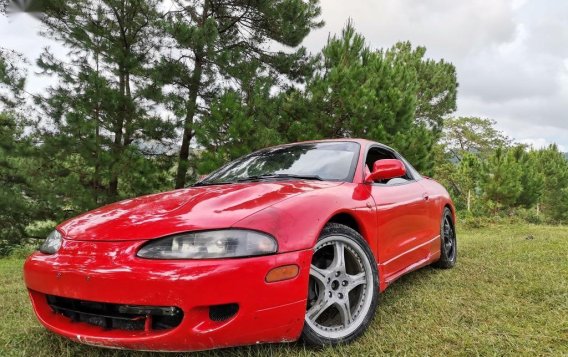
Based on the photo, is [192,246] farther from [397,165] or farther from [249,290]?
[397,165]

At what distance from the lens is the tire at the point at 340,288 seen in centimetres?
210

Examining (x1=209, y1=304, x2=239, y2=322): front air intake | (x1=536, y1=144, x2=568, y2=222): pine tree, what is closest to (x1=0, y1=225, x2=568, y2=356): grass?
(x1=209, y1=304, x2=239, y2=322): front air intake

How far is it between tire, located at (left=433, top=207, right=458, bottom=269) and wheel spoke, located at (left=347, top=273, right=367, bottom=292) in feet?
6.25

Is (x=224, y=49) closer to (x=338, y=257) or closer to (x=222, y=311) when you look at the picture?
(x=338, y=257)

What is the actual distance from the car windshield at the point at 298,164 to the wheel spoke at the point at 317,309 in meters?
0.83

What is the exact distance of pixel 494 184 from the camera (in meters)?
20.0

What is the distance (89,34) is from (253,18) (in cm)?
425

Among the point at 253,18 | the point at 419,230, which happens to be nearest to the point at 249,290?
the point at 419,230

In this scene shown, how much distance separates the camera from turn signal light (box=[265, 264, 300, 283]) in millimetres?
1811

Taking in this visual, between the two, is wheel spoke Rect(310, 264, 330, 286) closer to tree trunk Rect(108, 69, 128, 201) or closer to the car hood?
the car hood

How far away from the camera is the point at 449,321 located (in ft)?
7.95

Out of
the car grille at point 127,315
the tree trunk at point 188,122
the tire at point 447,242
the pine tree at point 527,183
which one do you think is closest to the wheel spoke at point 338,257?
the car grille at point 127,315

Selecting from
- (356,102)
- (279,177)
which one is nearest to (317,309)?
(279,177)

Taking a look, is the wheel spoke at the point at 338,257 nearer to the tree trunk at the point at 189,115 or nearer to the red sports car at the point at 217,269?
the red sports car at the point at 217,269
